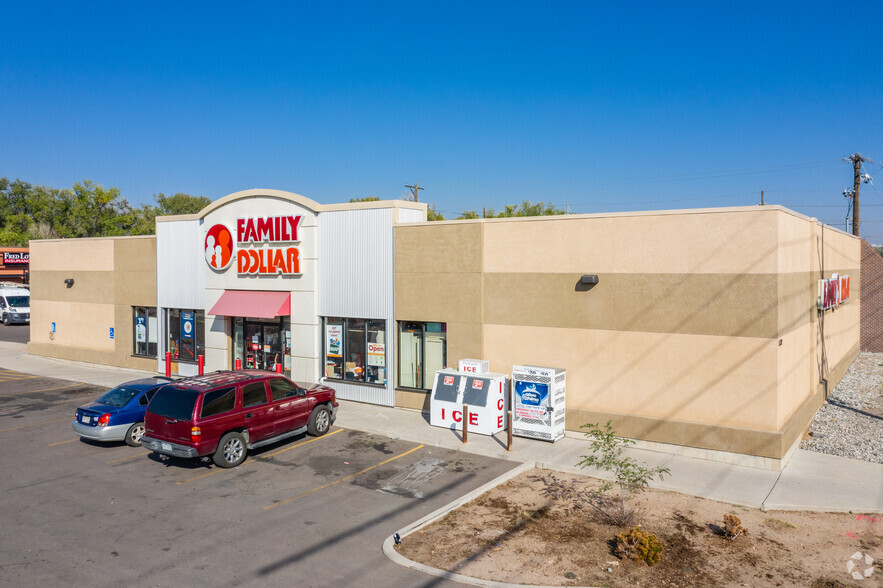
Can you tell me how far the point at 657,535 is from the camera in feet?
35.2

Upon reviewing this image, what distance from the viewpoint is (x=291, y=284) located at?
22.3 metres

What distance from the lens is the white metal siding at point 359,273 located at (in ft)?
66.3

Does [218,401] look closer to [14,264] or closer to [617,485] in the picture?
[617,485]

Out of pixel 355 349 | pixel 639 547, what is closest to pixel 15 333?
pixel 355 349

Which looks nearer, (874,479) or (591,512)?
(591,512)

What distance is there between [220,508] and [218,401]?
9.30ft

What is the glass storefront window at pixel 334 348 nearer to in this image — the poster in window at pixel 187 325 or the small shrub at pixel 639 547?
the poster in window at pixel 187 325

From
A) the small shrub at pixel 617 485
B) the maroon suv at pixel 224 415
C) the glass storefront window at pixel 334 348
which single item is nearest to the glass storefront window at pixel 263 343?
the glass storefront window at pixel 334 348

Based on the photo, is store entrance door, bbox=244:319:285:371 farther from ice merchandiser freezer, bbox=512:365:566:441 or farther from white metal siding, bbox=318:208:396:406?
ice merchandiser freezer, bbox=512:365:566:441

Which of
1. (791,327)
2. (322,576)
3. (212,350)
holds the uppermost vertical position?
(791,327)

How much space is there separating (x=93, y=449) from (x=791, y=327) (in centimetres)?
1798

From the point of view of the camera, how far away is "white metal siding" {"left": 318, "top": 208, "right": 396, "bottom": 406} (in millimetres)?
20219

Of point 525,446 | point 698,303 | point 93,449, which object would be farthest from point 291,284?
point 698,303

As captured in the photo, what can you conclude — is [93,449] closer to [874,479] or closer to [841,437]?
[874,479]
